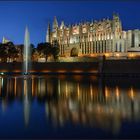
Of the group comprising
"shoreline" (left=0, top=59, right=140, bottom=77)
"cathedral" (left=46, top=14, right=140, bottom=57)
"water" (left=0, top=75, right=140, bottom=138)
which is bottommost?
"water" (left=0, top=75, right=140, bottom=138)

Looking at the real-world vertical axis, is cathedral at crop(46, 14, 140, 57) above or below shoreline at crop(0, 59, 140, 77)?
above

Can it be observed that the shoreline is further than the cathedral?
No

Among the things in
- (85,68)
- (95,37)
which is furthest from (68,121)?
(95,37)

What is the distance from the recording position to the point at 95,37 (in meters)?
102

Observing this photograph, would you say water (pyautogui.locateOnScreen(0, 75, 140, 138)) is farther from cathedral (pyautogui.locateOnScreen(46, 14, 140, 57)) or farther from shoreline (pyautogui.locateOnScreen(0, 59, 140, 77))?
cathedral (pyautogui.locateOnScreen(46, 14, 140, 57))

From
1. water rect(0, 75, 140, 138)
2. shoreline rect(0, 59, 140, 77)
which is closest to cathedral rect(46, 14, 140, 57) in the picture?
shoreline rect(0, 59, 140, 77)

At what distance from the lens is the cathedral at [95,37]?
92625mm

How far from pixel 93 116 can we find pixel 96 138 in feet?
12.5

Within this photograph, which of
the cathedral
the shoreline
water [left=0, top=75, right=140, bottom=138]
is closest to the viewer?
water [left=0, top=75, right=140, bottom=138]

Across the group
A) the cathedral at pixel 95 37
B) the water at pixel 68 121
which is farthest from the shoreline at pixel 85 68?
the water at pixel 68 121

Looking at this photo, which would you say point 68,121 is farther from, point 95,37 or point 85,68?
point 95,37

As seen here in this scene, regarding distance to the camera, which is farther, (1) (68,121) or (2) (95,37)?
(2) (95,37)

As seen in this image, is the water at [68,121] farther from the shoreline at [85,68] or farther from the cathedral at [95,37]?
the cathedral at [95,37]

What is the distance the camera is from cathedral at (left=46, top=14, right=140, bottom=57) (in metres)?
92.6
